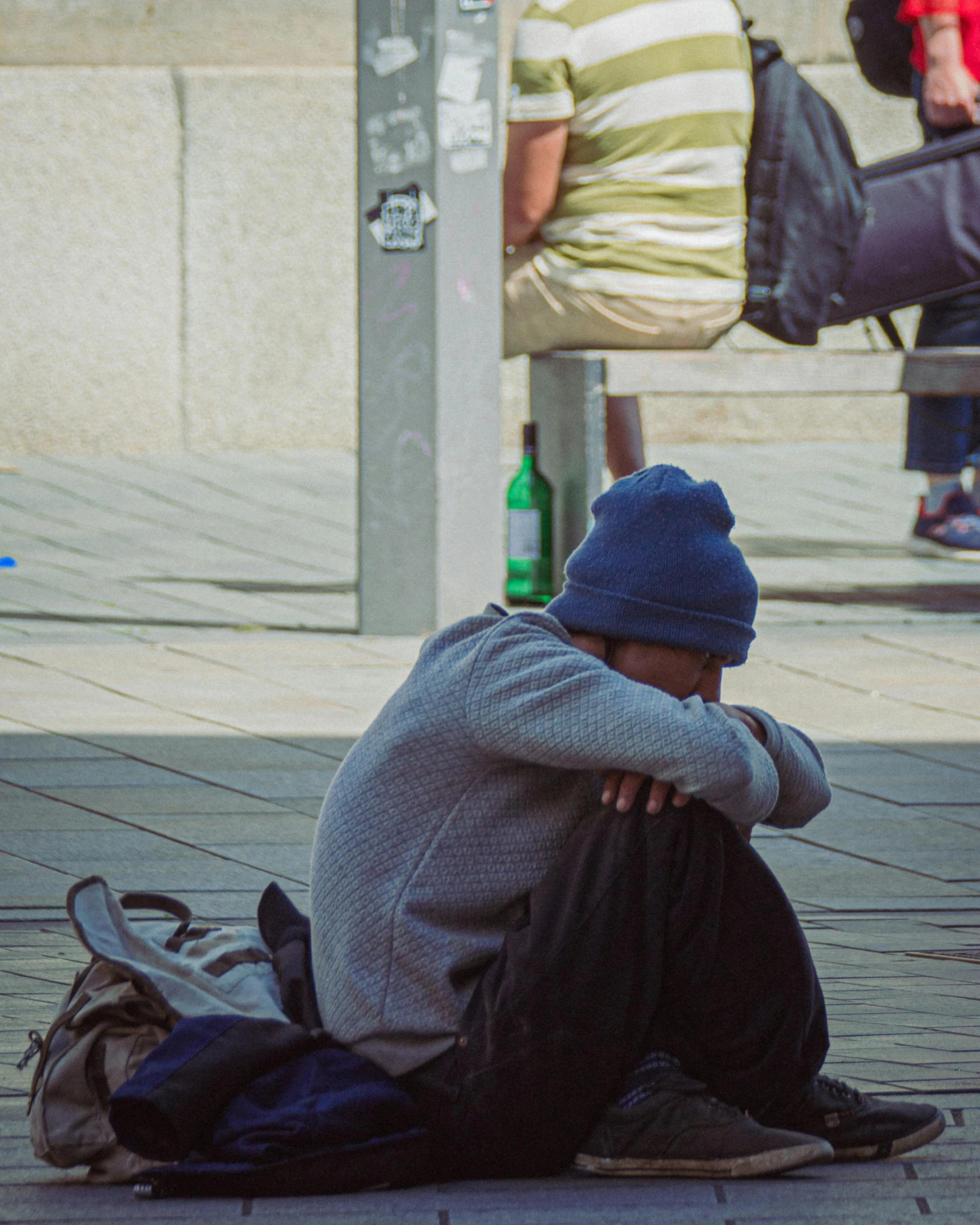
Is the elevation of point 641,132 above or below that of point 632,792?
above

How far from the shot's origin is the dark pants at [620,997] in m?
2.19

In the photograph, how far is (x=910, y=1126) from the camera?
2318mm

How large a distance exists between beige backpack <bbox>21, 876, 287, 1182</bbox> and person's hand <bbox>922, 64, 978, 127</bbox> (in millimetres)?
4843

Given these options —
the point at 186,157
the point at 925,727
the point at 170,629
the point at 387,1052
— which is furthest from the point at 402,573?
the point at 186,157

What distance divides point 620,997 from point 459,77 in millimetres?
3854

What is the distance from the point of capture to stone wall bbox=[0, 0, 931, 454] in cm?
908

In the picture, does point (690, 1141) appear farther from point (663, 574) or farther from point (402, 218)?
point (402, 218)

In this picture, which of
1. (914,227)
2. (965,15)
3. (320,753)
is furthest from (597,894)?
(965,15)

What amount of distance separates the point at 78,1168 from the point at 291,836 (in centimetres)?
157

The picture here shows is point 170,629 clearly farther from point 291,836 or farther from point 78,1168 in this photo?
point 78,1168

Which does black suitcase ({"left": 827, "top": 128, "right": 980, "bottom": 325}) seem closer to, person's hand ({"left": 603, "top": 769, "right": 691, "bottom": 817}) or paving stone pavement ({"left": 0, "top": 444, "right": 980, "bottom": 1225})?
paving stone pavement ({"left": 0, "top": 444, "right": 980, "bottom": 1225})

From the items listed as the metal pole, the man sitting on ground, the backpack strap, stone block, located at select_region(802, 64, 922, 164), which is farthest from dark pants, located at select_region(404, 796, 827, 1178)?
stone block, located at select_region(802, 64, 922, 164)

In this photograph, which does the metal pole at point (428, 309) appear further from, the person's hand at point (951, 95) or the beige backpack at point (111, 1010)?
the beige backpack at point (111, 1010)

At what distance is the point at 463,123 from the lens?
18.3 ft
